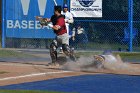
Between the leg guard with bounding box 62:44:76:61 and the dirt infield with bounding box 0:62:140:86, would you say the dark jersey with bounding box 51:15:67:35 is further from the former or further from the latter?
the dirt infield with bounding box 0:62:140:86

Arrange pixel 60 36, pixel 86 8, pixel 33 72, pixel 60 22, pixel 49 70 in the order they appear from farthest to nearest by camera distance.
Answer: pixel 86 8, pixel 60 36, pixel 60 22, pixel 49 70, pixel 33 72

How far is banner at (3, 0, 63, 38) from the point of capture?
25391 mm

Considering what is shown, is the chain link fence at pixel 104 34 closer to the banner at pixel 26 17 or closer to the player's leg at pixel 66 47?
the banner at pixel 26 17

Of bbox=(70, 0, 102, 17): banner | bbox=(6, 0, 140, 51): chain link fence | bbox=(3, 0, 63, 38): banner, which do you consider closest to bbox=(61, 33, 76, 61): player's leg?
bbox=(6, 0, 140, 51): chain link fence

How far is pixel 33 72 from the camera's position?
14.8 meters

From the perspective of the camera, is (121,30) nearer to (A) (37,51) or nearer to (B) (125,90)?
(A) (37,51)

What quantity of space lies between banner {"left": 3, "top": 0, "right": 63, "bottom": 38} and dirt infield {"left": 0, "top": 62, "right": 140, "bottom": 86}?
28.4 feet

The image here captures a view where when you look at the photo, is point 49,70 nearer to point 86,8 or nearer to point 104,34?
point 86,8

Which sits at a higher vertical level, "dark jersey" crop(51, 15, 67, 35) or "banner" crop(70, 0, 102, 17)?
"banner" crop(70, 0, 102, 17)

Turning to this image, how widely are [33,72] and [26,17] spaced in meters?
11.1

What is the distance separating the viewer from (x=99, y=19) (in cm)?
2542

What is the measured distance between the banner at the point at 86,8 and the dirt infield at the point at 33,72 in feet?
27.7

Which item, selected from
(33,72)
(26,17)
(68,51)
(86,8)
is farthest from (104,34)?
(33,72)

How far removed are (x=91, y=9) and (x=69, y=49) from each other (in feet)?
28.7
